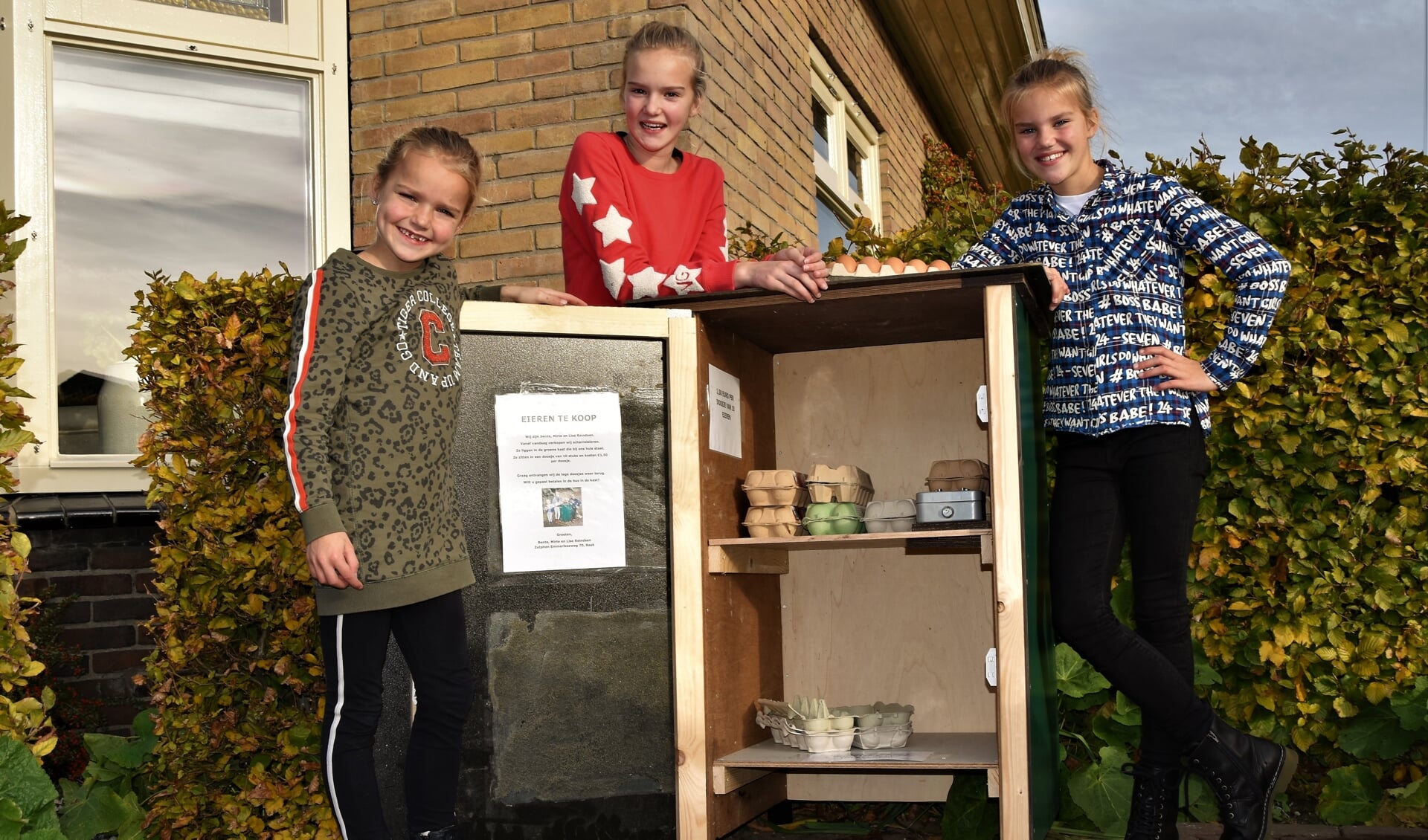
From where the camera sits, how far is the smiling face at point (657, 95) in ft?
10.2

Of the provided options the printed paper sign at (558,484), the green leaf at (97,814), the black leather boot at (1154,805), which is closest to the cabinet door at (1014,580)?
the black leather boot at (1154,805)

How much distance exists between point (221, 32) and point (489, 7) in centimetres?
114

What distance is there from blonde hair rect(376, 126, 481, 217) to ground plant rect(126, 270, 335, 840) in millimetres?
905

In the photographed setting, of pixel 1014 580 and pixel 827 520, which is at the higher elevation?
pixel 827 520

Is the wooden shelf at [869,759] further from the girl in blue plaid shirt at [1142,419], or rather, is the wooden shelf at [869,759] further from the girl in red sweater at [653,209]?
the girl in red sweater at [653,209]

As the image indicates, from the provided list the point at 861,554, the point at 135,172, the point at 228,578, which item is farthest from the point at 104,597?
the point at 861,554

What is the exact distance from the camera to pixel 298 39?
531 cm

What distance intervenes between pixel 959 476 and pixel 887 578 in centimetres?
Answer: 79

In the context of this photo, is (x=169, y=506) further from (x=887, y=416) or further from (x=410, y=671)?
(x=887, y=416)

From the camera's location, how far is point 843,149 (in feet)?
25.9

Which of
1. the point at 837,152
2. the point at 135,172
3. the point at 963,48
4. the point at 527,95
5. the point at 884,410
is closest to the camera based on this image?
the point at 884,410

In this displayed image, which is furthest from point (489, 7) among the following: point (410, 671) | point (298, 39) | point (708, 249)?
point (410, 671)

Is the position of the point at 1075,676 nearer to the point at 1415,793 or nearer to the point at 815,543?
the point at 1415,793

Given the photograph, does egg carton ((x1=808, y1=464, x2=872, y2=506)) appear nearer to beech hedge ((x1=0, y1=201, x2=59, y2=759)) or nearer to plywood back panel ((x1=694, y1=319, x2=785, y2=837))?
plywood back panel ((x1=694, y1=319, x2=785, y2=837))
